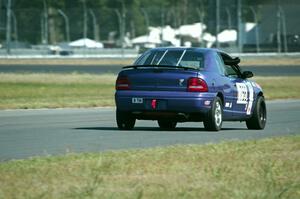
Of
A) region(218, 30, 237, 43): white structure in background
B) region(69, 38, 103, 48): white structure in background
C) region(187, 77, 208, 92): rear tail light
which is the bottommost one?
region(69, 38, 103, 48): white structure in background

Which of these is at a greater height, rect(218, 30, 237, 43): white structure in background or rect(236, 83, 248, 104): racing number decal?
rect(236, 83, 248, 104): racing number decal

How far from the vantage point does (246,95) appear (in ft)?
64.7

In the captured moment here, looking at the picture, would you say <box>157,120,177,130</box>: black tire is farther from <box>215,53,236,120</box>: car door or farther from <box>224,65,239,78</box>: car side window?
<box>224,65,239,78</box>: car side window

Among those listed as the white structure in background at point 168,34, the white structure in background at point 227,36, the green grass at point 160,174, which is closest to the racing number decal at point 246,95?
the green grass at point 160,174

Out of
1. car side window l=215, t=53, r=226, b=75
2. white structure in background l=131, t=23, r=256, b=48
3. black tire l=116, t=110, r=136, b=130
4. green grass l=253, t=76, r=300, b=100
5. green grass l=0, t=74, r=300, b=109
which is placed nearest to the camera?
black tire l=116, t=110, r=136, b=130

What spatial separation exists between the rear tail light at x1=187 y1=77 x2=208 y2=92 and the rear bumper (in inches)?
3.2

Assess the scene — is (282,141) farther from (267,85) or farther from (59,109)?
(267,85)

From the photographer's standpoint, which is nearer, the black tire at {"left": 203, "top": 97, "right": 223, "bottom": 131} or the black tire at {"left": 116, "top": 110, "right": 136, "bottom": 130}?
the black tire at {"left": 203, "top": 97, "right": 223, "bottom": 131}

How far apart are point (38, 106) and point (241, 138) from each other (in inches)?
429

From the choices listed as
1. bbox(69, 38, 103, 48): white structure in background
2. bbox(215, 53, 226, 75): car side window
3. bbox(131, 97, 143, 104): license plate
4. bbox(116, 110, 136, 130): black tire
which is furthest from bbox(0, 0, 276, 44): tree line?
bbox(131, 97, 143, 104): license plate

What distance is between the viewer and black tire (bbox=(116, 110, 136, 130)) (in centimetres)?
1842

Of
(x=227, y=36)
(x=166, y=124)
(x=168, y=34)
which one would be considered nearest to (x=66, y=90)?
(x=166, y=124)

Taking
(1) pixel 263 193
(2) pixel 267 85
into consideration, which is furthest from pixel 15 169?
(2) pixel 267 85

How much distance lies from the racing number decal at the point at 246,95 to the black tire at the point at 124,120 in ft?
6.55
